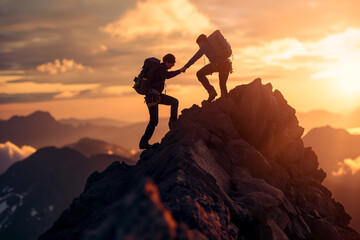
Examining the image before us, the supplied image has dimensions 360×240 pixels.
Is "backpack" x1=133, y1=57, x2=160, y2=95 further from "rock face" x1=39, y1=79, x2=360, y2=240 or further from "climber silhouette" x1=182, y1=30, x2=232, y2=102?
"rock face" x1=39, y1=79, x2=360, y2=240

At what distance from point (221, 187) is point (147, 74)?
758cm

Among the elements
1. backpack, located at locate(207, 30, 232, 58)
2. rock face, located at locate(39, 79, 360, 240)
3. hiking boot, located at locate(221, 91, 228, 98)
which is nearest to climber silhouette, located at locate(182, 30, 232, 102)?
backpack, located at locate(207, 30, 232, 58)

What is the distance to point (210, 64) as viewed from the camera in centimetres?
2206

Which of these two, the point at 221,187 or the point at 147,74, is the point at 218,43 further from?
the point at 221,187

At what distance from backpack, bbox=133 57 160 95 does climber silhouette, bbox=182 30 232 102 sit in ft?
6.86

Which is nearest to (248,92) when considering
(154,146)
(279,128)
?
(279,128)

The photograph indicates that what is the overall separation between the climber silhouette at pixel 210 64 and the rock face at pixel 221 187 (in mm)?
2014

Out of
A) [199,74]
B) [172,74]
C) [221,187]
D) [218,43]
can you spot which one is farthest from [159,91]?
[221,187]

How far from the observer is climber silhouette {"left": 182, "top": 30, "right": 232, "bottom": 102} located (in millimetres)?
20656

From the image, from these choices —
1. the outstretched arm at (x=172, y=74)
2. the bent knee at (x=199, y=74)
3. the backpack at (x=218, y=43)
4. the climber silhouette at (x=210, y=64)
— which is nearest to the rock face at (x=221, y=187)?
the climber silhouette at (x=210, y=64)

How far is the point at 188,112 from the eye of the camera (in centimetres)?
2370

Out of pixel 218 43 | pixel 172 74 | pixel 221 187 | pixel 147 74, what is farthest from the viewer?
pixel 218 43

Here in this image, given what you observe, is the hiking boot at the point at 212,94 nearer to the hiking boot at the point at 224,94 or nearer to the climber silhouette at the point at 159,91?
the hiking boot at the point at 224,94

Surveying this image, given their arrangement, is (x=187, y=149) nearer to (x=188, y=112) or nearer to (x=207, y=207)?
(x=207, y=207)
